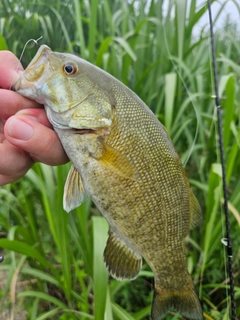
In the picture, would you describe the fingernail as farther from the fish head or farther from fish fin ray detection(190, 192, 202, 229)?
fish fin ray detection(190, 192, 202, 229)

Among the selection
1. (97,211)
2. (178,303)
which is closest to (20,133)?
(178,303)

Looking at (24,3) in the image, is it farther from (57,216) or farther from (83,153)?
(83,153)

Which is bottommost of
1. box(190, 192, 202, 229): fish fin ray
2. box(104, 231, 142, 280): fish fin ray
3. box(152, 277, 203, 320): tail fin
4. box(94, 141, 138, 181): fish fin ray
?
box(152, 277, 203, 320): tail fin

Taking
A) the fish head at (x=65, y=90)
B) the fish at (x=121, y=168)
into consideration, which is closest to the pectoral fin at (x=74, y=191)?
the fish at (x=121, y=168)

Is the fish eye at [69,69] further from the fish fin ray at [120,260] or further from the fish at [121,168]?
the fish fin ray at [120,260]

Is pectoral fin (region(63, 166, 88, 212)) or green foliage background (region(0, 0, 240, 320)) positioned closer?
pectoral fin (region(63, 166, 88, 212))

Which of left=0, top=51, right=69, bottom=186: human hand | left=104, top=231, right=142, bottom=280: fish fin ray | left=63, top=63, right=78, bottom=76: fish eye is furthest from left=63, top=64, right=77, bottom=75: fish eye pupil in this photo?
left=104, top=231, right=142, bottom=280: fish fin ray

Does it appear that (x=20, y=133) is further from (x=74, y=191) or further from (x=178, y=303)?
(x=178, y=303)
